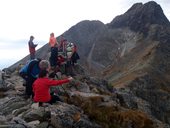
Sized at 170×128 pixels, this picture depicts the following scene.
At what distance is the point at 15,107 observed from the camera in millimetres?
24578

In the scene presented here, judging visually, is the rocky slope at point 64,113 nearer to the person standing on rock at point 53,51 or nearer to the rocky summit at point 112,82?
the rocky summit at point 112,82

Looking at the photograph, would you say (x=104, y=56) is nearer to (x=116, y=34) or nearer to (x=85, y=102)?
(x=116, y=34)

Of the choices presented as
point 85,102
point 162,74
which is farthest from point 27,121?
point 162,74

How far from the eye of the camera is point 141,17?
582ft

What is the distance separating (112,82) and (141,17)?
70.5m

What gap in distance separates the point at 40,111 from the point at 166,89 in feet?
283

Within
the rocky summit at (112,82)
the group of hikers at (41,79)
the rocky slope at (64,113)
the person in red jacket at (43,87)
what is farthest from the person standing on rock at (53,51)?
the person in red jacket at (43,87)

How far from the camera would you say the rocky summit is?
22.6 m

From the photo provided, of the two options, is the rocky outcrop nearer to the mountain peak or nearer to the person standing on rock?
the mountain peak

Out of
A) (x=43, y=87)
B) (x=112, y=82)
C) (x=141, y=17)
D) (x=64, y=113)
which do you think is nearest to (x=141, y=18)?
(x=141, y=17)

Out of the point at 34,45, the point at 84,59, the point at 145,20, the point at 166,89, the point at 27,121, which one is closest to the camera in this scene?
the point at 27,121

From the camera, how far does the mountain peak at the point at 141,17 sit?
6865 inches

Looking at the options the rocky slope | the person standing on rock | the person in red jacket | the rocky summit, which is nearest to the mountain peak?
the rocky summit

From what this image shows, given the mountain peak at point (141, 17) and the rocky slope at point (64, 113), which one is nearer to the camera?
the rocky slope at point (64, 113)
